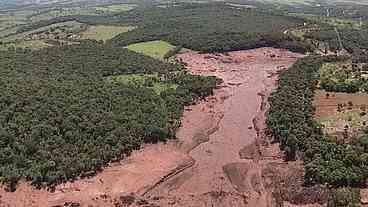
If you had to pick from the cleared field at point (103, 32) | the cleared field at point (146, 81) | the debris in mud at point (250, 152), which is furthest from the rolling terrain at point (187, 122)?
the cleared field at point (103, 32)

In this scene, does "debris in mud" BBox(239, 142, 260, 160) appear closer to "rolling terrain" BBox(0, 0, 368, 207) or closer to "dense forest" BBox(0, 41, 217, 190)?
"rolling terrain" BBox(0, 0, 368, 207)

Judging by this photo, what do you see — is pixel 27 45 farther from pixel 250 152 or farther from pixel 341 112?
pixel 341 112

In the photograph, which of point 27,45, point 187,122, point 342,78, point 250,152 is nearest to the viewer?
point 250,152

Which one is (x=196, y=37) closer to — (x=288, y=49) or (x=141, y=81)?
(x=288, y=49)

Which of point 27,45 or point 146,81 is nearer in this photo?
point 146,81

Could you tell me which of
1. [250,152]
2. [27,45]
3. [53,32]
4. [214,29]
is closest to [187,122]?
[250,152]

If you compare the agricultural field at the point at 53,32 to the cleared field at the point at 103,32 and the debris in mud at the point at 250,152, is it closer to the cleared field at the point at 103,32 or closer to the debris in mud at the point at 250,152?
the cleared field at the point at 103,32

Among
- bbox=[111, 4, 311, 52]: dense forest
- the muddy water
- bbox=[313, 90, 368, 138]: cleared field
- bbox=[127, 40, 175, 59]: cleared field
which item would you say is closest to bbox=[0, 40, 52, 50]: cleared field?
bbox=[111, 4, 311, 52]: dense forest
